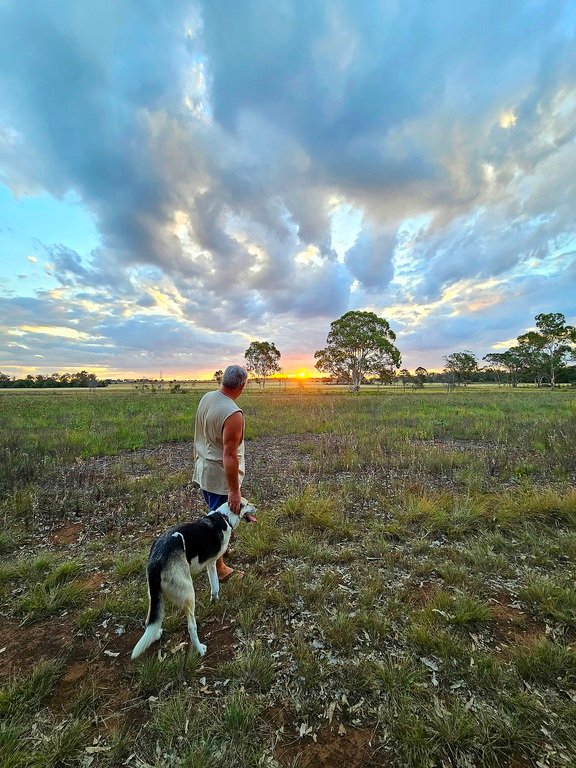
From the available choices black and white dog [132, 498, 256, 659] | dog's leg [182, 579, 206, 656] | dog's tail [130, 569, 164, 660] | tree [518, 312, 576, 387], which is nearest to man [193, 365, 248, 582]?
black and white dog [132, 498, 256, 659]

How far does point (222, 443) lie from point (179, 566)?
1368mm

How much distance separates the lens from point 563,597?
365 centimetres

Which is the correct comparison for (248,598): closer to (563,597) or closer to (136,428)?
(563,597)

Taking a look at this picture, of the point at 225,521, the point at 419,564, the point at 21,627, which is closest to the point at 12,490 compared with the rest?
the point at 21,627

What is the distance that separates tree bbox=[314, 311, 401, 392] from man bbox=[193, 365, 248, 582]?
177 feet

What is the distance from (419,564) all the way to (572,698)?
1.91m

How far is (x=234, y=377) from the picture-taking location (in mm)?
3891

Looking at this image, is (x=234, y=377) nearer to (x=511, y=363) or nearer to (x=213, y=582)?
(x=213, y=582)

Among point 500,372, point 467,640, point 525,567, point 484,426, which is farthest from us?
point 500,372

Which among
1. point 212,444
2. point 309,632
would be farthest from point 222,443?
point 309,632

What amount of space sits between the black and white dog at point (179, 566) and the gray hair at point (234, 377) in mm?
1496

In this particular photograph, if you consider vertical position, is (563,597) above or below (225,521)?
below

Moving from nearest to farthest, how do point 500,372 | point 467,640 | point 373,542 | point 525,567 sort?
point 467,640
point 525,567
point 373,542
point 500,372

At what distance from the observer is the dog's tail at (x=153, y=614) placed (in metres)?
2.76
